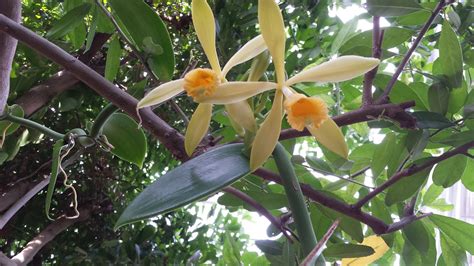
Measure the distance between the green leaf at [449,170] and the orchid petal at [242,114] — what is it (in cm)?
29

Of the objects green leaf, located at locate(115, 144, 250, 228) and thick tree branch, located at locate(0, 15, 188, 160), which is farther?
thick tree branch, located at locate(0, 15, 188, 160)

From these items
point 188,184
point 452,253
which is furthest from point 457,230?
point 188,184

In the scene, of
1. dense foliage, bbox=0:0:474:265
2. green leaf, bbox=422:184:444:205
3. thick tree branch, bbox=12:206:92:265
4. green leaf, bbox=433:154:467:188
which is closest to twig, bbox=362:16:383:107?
dense foliage, bbox=0:0:474:265

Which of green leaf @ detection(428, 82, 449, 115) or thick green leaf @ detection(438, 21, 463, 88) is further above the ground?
thick green leaf @ detection(438, 21, 463, 88)

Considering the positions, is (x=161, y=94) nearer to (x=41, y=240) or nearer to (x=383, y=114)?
(x=383, y=114)

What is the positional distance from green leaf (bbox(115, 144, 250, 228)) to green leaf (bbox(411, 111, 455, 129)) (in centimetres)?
21

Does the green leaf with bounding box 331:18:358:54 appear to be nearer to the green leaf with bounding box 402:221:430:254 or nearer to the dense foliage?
the dense foliage

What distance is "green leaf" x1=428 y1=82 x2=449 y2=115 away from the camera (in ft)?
1.45

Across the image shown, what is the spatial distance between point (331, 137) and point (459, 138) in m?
0.21

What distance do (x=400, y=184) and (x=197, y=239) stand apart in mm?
443

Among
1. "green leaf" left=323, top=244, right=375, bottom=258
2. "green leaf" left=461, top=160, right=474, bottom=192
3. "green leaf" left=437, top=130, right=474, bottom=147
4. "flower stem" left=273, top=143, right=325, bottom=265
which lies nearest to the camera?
"flower stem" left=273, top=143, right=325, bottom=265

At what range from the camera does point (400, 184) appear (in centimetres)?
47

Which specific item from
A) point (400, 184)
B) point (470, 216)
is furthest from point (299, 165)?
point (470, 216)

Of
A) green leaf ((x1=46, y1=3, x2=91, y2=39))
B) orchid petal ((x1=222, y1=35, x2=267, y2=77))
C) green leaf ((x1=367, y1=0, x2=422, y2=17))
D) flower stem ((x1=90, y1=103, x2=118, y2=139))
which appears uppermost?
green leaf ((x1=46, y1=3, x2=91, y2=39))
